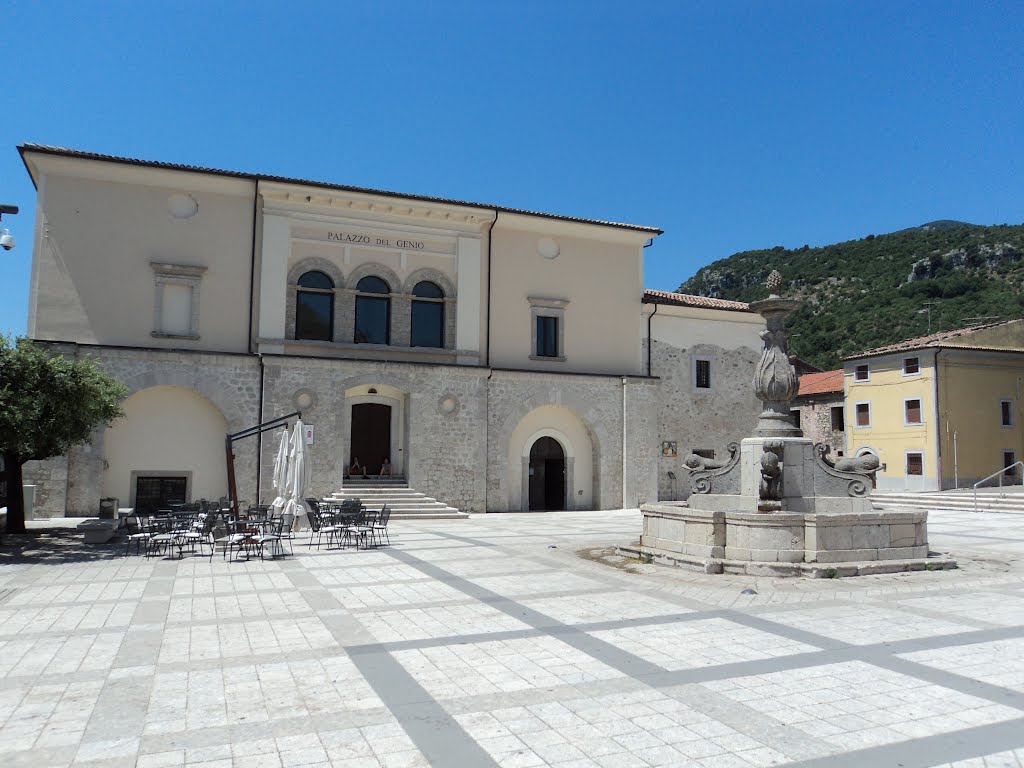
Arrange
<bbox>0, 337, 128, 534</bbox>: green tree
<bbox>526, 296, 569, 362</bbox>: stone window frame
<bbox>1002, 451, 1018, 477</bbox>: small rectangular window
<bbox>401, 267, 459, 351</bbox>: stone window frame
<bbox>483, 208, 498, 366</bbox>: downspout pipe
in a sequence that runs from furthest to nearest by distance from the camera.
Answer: <bbox>1002, 451, 1018, 477</bbox>: small rectangular window, <bbox>526, 296, 569, 362</bbox>: stone window frame, <bbox>483, 208, 498, 366</bbox>: downspout pipe, <bbox>401, 267, 459, 351</bbox>: stone window frame, <bbox>0, 337, 128, 534</bbox>: green tree

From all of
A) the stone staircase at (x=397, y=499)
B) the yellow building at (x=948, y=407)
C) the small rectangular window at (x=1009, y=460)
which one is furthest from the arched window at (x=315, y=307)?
the small rectangular window at (x=1009, y=460)

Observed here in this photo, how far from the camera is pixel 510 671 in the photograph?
5816 millimetres

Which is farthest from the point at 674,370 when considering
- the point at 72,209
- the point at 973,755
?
the point at 973,755

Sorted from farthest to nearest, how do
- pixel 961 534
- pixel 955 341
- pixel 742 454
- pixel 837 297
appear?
pixel 837 297 < pixel 955 341 < pixel 961 534 < pixel 742 454

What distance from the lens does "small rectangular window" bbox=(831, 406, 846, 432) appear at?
39422mm

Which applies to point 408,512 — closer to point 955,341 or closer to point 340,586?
point 340,586

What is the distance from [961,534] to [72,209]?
79.7ft

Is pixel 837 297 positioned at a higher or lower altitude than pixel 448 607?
higher

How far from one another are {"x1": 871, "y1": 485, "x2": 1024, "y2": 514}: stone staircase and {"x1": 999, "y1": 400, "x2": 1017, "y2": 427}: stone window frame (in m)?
4.56

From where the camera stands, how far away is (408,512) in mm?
21094

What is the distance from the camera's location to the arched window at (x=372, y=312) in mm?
23172

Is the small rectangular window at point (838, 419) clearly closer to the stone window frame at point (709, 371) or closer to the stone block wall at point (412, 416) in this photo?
the stone window frame at point (709, 371)

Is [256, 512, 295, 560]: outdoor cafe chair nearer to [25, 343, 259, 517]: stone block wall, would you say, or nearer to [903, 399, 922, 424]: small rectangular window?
[25, 343, 259, 517]: stone block wall

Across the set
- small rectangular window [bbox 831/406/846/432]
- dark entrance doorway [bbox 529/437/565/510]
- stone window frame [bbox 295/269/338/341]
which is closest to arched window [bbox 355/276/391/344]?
stone window frame [bbox 295/269/338/341]
